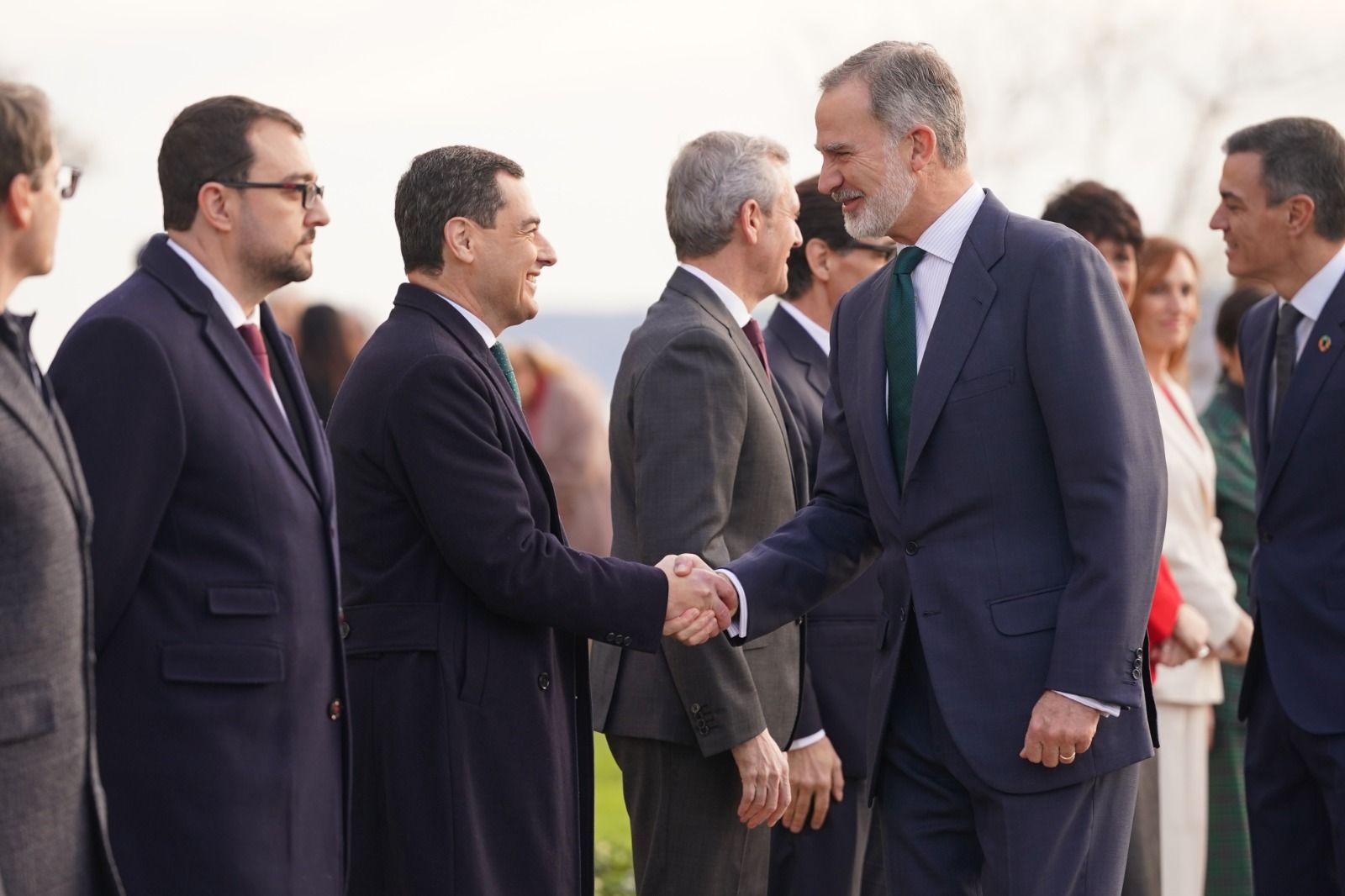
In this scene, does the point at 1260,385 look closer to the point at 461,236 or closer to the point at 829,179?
the point at 829,179

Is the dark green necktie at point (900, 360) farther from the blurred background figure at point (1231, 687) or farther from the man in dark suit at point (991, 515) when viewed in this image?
the blurred background figure at point (1231, 687)

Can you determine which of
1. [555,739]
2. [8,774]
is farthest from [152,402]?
[555,739]

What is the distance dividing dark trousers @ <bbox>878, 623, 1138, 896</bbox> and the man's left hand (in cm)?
8

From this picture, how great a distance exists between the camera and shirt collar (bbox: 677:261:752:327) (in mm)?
4637

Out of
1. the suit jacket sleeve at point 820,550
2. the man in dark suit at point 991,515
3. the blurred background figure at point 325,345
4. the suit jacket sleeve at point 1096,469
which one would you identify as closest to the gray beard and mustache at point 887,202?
the man in dark suit at point 991,515

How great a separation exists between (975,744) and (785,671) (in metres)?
1.05

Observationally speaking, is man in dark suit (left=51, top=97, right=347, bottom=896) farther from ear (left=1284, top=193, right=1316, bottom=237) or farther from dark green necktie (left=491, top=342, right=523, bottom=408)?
ear (left=1284, top=193, right=1316, bottom=237)

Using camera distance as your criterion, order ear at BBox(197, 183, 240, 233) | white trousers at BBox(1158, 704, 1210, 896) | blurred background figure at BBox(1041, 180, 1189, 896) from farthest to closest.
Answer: white trousers at BBox(1158, 704, 1210, 896) → blurred background figure at BBox(1041, 180, 1189, 896) → ear at BBox(197, 183, 240, 233)

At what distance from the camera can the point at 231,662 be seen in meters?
3.22

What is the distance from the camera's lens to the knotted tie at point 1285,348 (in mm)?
4531

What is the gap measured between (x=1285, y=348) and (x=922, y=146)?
53.3 inches

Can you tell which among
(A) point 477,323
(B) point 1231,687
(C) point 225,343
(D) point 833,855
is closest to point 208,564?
(C) point 225,343

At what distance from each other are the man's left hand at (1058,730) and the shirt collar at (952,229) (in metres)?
0.97

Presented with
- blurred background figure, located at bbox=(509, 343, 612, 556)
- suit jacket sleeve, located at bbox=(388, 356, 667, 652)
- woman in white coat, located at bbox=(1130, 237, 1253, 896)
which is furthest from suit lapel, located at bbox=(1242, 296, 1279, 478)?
blurred background figure, located at bbox=(509, 343, 612, 556)
